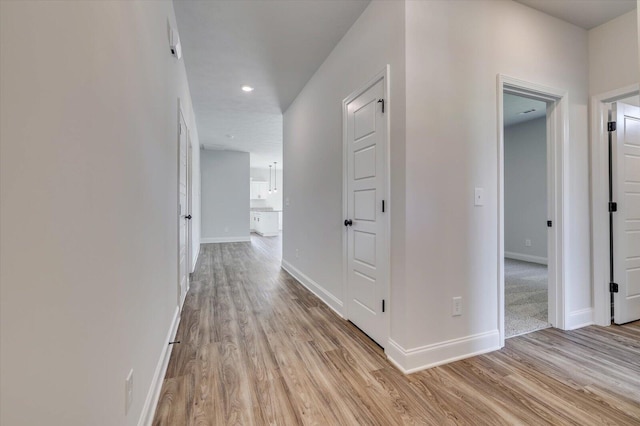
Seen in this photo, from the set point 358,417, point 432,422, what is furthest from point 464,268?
point 358,417

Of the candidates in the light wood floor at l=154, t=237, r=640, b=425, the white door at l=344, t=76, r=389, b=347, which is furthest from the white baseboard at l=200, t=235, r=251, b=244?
the white door at l=344, t=76, r=389, b=347

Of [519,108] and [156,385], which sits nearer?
[156,385]

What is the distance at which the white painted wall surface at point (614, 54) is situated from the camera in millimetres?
2422

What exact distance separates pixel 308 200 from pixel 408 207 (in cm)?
203

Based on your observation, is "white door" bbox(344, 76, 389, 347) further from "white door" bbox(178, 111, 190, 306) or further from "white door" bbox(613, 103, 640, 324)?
"white door" bbox(613, 103, 640, 324)

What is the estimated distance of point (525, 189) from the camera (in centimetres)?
571

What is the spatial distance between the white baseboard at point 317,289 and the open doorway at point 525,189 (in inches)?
115

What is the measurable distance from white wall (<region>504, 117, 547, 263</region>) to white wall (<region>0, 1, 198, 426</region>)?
6.37 meters

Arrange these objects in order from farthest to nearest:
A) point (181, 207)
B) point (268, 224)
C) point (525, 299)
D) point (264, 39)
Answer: point (268, 224) → point (525, 299) → point (181, 207) → point (264, 39)

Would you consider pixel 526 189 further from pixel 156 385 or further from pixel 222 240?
pixel 222 240

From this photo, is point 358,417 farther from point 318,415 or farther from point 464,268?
point 464,268

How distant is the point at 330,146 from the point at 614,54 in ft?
8.66

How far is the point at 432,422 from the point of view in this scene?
4.73 ft

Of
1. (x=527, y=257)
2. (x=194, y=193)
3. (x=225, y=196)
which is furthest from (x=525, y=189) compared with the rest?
(x=225, y=196)
